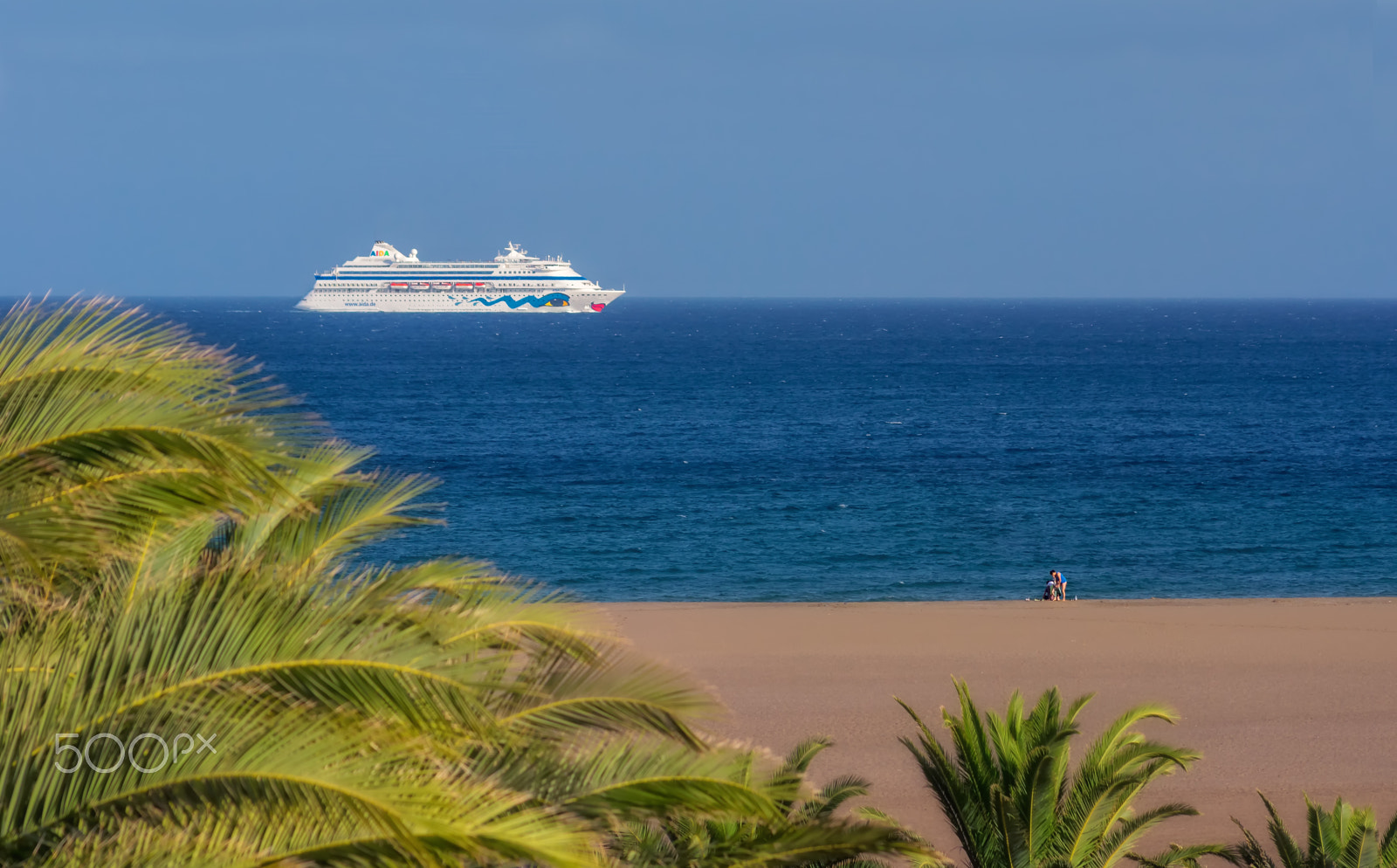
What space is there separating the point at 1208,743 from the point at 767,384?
51416 millimetres

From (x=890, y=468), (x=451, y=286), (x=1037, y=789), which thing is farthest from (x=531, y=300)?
(x=1037, y=789)

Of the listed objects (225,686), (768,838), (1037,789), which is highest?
(225,686)

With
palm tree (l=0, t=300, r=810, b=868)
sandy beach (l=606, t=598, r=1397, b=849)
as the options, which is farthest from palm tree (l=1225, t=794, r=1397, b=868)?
palm tree (l=0, t=300, r=810, b=868)

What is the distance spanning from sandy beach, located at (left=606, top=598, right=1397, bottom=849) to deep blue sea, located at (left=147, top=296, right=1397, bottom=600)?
9.50 ft

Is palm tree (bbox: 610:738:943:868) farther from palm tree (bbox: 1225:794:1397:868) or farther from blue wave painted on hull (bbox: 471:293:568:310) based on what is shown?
blue wave painted on hull (bbox: 471:293:568:310)

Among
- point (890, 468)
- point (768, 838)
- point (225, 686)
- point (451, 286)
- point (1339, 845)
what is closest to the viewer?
point (225, 686)

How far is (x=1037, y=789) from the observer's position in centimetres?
565

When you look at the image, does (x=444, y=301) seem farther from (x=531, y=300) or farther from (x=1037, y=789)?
(x=1037, y=789)

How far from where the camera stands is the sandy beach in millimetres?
9711

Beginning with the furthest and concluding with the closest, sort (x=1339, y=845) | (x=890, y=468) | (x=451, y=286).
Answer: (x=451, y=286) < (x=890, y=468) < (x=1339, y=845)

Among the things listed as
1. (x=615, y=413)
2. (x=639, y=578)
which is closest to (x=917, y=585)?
(x=639, y=578)

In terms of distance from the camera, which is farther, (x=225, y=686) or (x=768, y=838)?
(x=768, y=838)

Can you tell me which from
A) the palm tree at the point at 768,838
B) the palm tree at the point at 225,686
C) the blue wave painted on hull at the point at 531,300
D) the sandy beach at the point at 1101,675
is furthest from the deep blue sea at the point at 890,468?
the blue wave painted on hull at the point at 531,300

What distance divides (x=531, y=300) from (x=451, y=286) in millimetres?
8519
